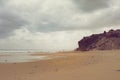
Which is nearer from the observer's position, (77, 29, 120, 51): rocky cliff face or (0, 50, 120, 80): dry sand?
(0, 50, 120, 80): dry sand

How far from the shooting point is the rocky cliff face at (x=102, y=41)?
64.9 m

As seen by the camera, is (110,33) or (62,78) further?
(110,33)

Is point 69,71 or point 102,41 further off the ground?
point 102,41

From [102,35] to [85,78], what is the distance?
63.1 meters

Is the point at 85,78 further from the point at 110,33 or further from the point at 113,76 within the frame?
the point at 110,33

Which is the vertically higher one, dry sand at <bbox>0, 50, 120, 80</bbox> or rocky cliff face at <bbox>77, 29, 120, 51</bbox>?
rocky cliff face at <bbox>77, 29, 120, 51</bbox>

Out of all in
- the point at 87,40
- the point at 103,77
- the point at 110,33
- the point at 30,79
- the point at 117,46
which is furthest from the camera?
the point at 87,40

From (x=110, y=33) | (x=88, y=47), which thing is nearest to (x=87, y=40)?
(x=88, y=47)

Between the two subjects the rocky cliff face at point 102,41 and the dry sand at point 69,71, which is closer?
Result: the dry sand at point 69,71

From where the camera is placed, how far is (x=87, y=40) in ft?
247

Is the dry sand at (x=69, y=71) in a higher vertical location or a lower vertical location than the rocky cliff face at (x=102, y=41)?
lower

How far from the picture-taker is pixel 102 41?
68062 millimetres

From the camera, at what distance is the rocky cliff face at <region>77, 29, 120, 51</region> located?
6494 cm

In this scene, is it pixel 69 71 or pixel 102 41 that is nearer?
pixel 69 71
